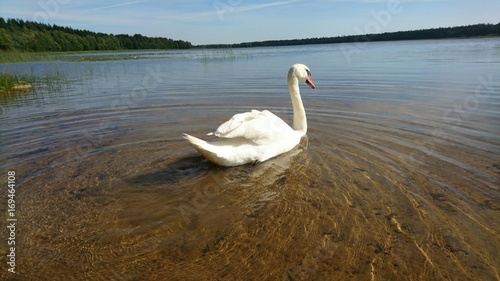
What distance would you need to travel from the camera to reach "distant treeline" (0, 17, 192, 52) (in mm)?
48219

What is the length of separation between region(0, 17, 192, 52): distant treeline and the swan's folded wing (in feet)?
172

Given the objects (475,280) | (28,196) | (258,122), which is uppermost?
(258,122)

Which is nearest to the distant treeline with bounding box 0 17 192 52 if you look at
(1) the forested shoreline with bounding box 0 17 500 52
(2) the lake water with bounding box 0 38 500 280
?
(1) the forested shoreline with bounding box 0 17 500 52

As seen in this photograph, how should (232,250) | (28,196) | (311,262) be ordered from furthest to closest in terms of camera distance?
(28,196) → (232,250) → (311,262)

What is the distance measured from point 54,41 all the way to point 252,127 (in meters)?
68.4

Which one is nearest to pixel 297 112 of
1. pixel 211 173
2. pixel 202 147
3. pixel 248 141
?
pixel 248 141

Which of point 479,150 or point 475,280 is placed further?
point 479,150

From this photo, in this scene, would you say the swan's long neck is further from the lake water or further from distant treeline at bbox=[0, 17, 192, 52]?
distant treeline at bbox=[0, 17, 192, 52]

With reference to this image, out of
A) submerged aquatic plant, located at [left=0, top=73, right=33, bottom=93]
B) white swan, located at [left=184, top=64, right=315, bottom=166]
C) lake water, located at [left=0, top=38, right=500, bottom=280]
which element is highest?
submerged aquatic plant, located at [left=0, top=73, right=33, bottom=93]

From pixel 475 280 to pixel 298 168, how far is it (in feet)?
10.2

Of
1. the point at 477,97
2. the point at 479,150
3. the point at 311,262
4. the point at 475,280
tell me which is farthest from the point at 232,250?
the point at 477,97

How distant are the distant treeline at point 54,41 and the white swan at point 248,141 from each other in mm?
52451

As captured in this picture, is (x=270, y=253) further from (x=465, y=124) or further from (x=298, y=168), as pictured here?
(x=465, y=124)

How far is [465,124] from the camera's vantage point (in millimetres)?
7949
